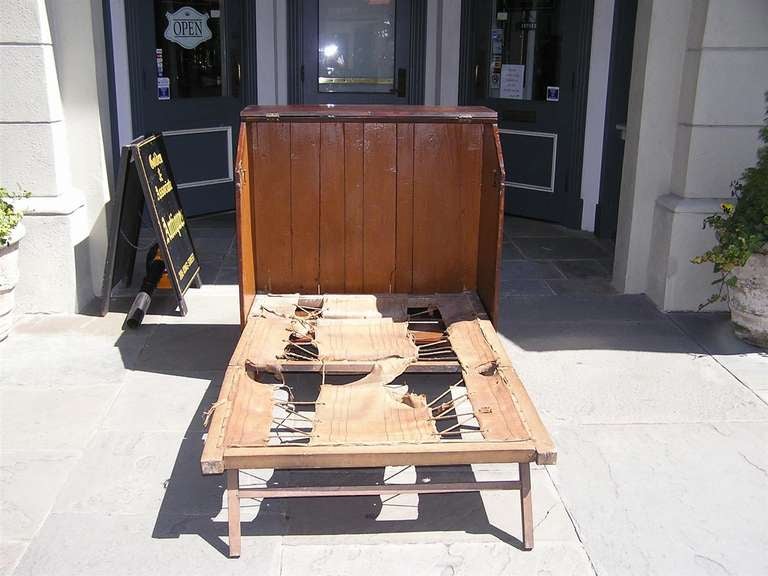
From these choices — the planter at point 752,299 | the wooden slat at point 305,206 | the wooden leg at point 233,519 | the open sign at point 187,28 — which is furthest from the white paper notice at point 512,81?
the wooden leg at point 233,519

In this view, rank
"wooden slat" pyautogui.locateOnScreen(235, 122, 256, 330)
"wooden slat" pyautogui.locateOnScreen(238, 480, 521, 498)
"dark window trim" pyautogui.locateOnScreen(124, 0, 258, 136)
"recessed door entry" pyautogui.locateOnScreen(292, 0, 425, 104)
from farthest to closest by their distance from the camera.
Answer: "recessed door entry" pyautogui.locateOnScreen(292, 0, 425, 104) → "dark window trim" pyautogui.locateOnScreen(124, 0, 258, 136) → "wooden slat" pyautogui.locateOnScreen(235, 122, 256, 330) → "wooden slat" pyautogui.locateOnScreen(238, 480, 521, 498)

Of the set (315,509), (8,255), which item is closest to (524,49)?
(8,255)

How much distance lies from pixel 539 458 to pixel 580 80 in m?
5.29

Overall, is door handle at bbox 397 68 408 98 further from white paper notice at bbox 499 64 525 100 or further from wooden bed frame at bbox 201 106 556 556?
wooden bed frame at bbox 201 106 556 556

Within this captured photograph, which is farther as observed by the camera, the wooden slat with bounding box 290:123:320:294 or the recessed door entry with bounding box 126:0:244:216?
the recessed door entry with bounding box 126:0:244:216

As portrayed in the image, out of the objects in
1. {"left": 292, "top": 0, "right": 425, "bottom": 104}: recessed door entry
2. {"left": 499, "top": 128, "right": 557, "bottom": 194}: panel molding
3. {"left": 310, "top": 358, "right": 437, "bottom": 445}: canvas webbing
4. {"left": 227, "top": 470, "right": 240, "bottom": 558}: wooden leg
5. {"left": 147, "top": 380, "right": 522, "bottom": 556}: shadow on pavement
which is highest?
{"left": 292, "top": 0, "right": 425, "bottom": 104}: recessed door entry

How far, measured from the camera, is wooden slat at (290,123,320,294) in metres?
4.73

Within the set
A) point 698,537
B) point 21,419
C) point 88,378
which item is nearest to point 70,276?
point 88,378

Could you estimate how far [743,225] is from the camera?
16.4 feet

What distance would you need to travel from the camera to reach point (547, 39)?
7.78 meters

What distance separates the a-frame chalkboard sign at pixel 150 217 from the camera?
211 inches

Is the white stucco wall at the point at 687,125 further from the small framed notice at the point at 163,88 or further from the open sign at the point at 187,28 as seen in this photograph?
the small framed notice at the point at 163,88

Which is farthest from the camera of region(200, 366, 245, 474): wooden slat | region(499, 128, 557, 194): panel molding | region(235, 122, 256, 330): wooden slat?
region(499, 128, 557, 194): panel molding

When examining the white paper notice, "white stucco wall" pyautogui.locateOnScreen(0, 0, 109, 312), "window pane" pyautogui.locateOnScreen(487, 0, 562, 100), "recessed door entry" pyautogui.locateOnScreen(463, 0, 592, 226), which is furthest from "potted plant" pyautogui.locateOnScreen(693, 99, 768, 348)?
"white stucco wall" pyautogui.locateOnScreen(0, 0, 109, 312)
